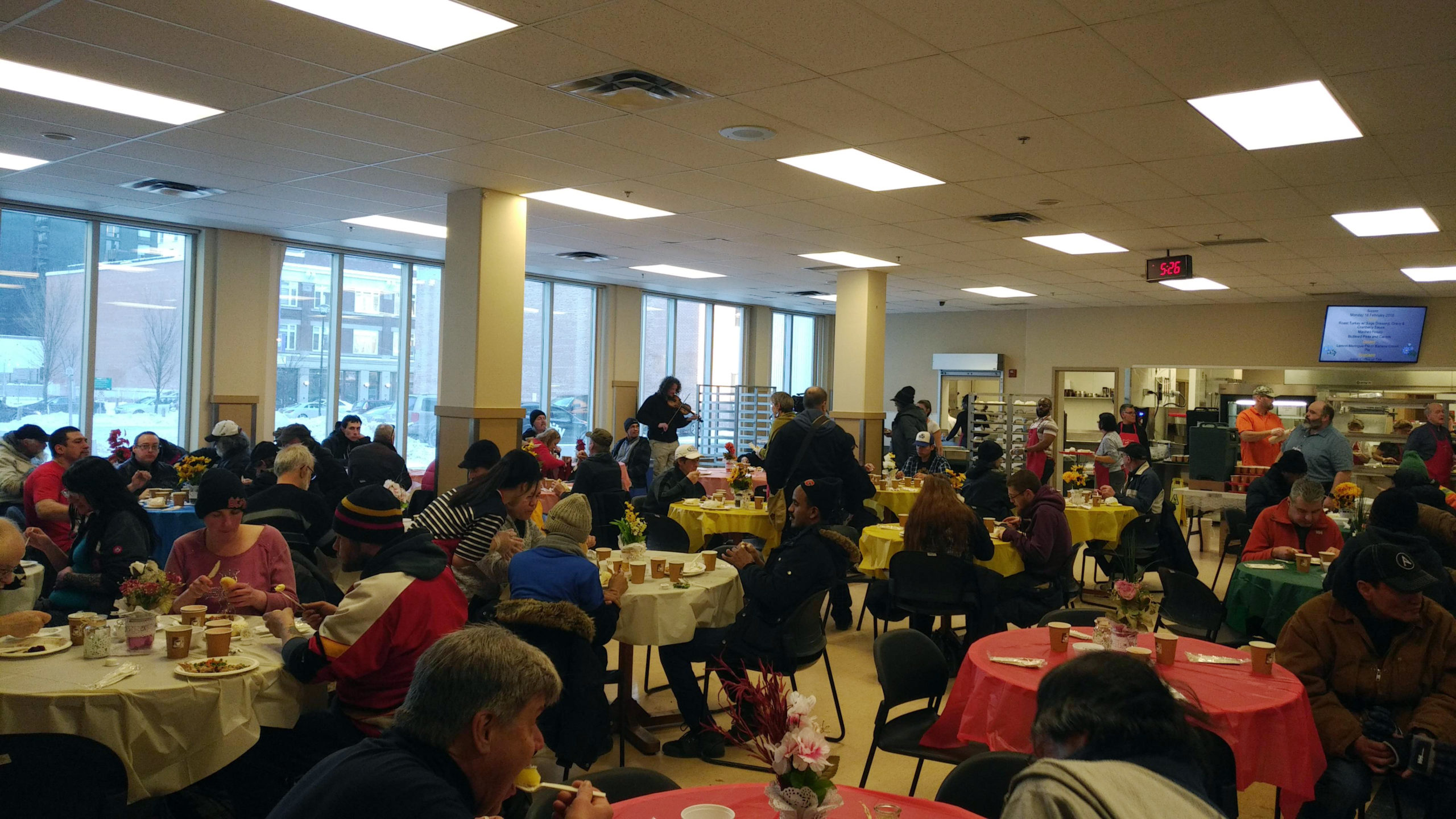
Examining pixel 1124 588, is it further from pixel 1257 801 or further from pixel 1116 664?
pixel 1116 664

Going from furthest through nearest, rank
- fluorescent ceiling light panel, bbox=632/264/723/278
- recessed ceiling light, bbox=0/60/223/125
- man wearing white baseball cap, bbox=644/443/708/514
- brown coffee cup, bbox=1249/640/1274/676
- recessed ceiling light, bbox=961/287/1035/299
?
recessed ceiling light, bbox=961/287/1035/299, fluorescent ceiling light panel, bbox=632/264/723/278, man wearing white baseball cap, bbox=644/443/708/514, recessed ceiling light, bbox=0/60/223/125, brown coffee cup, bbox=1249/640/1274/676

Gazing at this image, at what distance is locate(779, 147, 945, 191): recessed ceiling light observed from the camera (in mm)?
6418

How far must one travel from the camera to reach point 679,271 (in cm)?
1312

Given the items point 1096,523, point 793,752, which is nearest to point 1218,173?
point 1096,523

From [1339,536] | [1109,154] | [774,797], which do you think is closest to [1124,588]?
[774,797]

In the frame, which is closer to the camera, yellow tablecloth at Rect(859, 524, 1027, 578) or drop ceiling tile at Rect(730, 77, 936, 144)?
drop ceiling tile at Rect(730, 77, 936, 144)

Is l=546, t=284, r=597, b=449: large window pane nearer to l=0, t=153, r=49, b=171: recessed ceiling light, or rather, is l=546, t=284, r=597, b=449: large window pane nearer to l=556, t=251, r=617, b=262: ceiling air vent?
l=556, t=251, r=617, b=262: ceiling air vent

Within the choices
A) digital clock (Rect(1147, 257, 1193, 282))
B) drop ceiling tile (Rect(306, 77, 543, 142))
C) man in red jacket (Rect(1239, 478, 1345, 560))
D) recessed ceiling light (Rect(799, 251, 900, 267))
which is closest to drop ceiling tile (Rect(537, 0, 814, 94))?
drop ceiling tile (Rect(306, 77, 543, 142))

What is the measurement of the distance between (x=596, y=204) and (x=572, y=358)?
666 cm

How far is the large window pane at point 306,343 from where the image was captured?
11.5 m

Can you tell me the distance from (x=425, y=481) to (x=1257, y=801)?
254 inches

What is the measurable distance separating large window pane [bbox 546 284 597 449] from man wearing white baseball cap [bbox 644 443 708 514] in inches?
250

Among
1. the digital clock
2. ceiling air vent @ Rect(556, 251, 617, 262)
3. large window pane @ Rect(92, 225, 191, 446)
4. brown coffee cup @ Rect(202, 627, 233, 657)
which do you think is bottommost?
brown coffee cup @ Rect(202, 627, 233, 657)

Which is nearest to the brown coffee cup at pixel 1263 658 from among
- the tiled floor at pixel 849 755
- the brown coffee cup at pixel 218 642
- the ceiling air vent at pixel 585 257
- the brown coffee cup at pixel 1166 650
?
the brown coffee cup at pixel 1166 650
